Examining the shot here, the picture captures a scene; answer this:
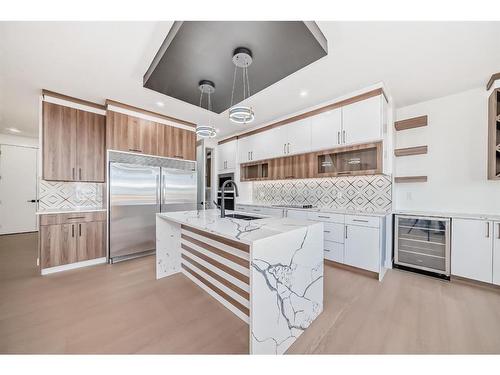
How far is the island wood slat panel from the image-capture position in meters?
1.67

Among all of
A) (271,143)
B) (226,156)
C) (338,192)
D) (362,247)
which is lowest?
(362,247)

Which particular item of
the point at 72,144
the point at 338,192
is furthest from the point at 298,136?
the point at 72,144

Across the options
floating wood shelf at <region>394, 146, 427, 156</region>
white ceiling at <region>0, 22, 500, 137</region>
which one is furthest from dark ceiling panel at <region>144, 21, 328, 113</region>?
floating wood shelf at <region>394, 146, 427, 156</region>

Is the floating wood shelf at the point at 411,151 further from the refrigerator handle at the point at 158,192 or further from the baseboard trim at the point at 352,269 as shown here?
the refrigerator handle at the point at 158,192

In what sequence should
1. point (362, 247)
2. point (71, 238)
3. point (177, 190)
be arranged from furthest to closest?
point (177, 190) < point (71, 238) < point (362, 247)

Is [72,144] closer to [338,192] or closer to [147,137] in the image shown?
[147,137]

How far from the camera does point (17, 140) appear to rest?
196 inches

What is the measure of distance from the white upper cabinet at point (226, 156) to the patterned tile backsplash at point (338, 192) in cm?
109

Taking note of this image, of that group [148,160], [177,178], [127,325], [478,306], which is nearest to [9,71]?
[148,160]

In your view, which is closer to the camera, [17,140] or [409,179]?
[409,179]

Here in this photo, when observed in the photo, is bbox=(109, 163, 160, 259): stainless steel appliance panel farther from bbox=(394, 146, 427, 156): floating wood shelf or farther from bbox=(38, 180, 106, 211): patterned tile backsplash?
bbox=(394, 146, 427, 156): floating wood shelf

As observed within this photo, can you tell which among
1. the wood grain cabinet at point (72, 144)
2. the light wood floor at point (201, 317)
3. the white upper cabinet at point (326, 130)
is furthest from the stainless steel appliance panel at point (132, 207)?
the white upper cabinet at point (326, 130)

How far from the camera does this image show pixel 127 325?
1629mm

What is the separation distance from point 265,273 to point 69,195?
3.76 metres
